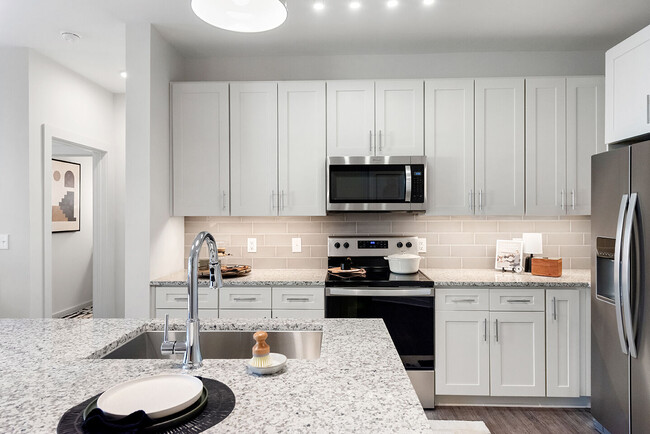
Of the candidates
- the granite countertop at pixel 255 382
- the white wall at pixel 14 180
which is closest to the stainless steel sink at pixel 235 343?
Answer: the granite countertop at pixel 255 382

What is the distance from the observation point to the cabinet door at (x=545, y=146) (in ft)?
10.3

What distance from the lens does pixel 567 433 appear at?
102 inches

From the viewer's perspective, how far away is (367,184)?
3148 millimetres

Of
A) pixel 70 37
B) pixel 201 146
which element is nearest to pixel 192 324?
pixel 201 146

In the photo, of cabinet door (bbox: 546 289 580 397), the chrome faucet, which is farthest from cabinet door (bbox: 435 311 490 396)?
the chrome faucet

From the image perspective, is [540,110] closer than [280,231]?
Yes

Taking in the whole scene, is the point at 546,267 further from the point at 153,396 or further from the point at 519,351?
the point at 153,396

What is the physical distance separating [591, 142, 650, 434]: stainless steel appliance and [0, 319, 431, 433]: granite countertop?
1454mm

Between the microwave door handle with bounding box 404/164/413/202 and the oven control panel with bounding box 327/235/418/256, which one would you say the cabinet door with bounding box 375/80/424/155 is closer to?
the microwave door handle with bounding box 404/164/413/202

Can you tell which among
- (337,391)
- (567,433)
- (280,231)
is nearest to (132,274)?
(280,231)

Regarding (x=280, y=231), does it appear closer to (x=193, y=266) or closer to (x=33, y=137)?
(x=33, y=137)

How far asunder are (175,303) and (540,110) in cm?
307

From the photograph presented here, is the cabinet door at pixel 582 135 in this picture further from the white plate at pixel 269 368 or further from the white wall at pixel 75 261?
the white wall at pixel 75 261

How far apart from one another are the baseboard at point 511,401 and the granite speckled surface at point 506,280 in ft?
2.68
